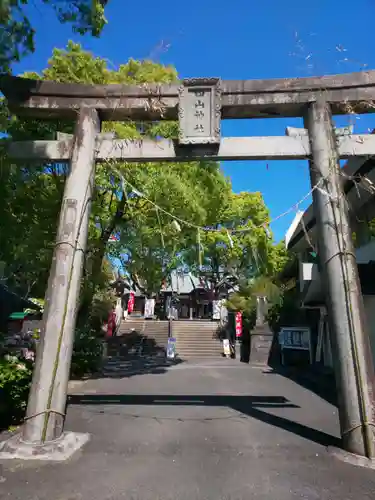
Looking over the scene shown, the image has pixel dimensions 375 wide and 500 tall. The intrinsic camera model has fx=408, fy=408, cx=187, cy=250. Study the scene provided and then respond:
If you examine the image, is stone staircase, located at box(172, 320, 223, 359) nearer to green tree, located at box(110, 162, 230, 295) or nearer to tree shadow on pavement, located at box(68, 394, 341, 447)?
green tree, located at box(110, 162, 230, 295)

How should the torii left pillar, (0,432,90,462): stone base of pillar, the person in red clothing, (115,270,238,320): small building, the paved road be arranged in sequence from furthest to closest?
1. (115,270,238,320): small building
2. the person in red clothing
3. the torii left pillar
4. (0,432,90,462): stone base of pillar
5. the paved road

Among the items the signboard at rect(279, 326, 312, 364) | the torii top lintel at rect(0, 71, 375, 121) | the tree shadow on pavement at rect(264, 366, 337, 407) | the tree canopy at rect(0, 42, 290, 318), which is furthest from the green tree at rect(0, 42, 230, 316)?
the signboard at rect(279, 326, 312, 364)

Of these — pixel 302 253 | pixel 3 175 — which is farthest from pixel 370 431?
pixel 302 253

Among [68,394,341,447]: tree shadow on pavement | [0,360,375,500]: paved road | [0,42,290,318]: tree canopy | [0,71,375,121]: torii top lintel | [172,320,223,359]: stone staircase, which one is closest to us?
[0,360,375,500]: paved road

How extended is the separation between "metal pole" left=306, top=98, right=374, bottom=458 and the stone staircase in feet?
67.3

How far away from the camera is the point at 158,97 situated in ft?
22.8

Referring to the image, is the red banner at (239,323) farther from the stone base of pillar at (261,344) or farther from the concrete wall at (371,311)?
the concrete wall at (371,311)

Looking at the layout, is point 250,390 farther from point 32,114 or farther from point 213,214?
point 32,114

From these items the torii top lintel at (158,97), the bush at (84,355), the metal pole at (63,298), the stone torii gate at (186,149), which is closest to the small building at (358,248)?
the stone torii gate at (186,149)

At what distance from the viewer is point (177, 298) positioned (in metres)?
48.2

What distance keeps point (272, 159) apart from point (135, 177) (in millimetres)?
5737

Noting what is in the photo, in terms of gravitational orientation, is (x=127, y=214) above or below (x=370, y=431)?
above

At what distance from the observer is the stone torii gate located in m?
5.79

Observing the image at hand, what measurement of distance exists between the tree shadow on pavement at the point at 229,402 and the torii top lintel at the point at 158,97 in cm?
539
